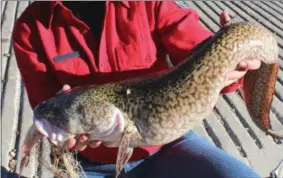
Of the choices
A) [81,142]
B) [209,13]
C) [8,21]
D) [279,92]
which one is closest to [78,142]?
[81,142]

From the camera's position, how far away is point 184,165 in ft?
7.93

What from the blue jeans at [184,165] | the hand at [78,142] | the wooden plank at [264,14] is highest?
the hand at [78,142]

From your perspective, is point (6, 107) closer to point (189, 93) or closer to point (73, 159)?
point (73, 159)

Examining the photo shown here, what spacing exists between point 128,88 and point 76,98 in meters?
0.19

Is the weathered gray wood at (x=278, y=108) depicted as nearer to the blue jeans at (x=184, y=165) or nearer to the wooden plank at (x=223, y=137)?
the wooden plank at (x=223, y=137)

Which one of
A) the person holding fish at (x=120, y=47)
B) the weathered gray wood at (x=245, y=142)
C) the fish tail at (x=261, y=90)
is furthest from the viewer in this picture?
the weathered gray wood at (x=245, y=142)

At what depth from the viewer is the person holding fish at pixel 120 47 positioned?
95.5 inches

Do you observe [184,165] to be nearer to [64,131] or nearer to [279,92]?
[64,131]

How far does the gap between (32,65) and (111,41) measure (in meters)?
0.37

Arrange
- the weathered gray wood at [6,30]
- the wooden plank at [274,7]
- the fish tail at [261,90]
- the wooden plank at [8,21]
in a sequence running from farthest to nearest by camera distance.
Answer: the wooden plank at [274,7], the wooden plank at [8,21], the weathered gray wood at [6,30], the fish tail at [261,90]

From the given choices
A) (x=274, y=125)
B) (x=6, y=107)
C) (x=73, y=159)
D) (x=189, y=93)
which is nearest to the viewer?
(x=189, y=93)

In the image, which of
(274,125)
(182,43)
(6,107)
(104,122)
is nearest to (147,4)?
(182,43)

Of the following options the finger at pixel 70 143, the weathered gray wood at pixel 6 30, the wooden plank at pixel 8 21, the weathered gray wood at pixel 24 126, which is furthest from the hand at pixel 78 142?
the wooden plank at pixel 8 21

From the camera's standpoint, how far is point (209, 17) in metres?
5.28
